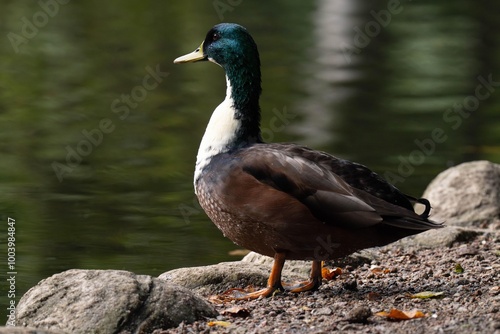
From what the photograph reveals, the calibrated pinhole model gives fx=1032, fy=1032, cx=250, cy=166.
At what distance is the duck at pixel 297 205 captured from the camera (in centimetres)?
600

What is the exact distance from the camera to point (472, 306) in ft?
18.2

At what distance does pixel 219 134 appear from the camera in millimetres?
6602

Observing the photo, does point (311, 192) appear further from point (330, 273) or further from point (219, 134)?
point (330, 273)

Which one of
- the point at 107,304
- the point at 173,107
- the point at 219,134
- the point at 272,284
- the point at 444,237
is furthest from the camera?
the point at 173,107

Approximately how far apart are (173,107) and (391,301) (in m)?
9.50

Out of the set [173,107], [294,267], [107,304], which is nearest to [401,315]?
[107,304]

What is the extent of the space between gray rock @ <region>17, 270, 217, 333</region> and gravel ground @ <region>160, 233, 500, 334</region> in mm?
112

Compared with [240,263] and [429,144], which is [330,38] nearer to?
[429,144]

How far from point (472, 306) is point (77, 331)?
211cm

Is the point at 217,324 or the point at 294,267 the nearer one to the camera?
the point at 217,324

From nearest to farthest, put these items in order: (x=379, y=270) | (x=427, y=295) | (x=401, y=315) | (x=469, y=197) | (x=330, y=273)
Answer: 1. (x=401, y=315)
2. (x=427, y=295)
3. (x=330, y=273)
4. (x=379, y=270)
5. (x=469, y=197)

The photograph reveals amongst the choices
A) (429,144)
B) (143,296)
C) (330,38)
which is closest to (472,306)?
(143,296)

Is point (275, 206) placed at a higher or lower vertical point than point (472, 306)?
higher

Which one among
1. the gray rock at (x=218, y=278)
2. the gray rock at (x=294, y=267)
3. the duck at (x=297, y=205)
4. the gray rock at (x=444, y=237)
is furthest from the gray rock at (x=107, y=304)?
the gray rock at (x=444, y=237)
